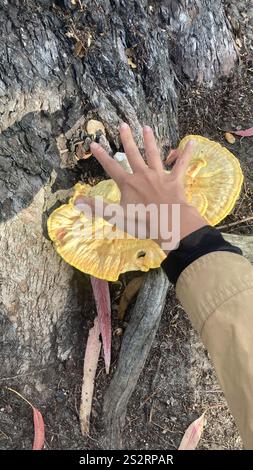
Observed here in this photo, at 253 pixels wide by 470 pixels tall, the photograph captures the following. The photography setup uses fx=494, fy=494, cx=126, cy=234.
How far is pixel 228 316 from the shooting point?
1834 millimetres

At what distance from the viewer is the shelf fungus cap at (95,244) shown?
2.67 m

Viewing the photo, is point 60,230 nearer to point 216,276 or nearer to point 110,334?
point 110,334

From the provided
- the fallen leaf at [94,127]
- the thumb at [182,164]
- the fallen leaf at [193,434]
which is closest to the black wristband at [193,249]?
the thumb at [182,164]

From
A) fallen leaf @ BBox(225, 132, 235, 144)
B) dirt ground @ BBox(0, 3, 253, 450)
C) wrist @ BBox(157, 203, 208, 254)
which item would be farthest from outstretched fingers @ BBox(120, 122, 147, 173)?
fallen leaf @ BBox(225, 132, 235, 144)

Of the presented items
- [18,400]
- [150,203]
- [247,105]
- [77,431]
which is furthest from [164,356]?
[247,105]

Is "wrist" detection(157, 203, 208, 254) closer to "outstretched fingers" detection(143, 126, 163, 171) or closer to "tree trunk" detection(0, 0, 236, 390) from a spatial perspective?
"outstretched fingers" detection(143, 126, 163, 171)

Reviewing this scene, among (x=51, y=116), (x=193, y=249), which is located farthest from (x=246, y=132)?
(x=193, y=249)

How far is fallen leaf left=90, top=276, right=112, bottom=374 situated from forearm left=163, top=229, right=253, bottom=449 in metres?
0.99

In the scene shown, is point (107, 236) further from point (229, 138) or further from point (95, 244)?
point (229, 138)

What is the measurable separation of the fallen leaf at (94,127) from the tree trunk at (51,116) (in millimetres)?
30

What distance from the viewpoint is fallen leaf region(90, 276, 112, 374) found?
2.95m

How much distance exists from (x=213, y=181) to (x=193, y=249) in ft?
2.93

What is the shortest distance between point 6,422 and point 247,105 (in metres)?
2.71
